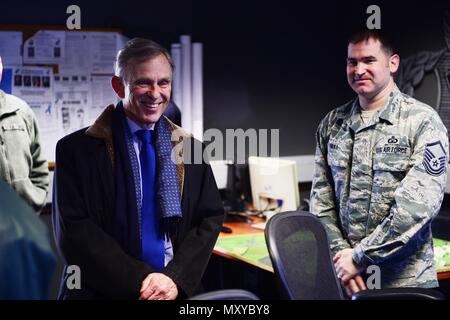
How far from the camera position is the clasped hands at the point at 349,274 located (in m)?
2.56

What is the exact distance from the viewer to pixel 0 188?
1174 millimetres

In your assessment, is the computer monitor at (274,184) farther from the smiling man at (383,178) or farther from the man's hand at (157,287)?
the man's hand at (157,287)

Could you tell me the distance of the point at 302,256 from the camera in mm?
2359

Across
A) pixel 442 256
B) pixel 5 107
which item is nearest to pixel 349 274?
pixel 442 256

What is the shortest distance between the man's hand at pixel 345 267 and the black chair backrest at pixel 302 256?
11 centimetres

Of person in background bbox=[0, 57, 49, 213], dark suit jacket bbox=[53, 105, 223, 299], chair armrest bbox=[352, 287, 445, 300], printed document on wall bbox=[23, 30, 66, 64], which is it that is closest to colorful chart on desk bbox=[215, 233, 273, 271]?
chair armrest bbox=[352, 287, 445, 300]

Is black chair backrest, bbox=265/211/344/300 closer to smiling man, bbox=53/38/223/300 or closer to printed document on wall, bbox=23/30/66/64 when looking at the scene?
smiling man, bbox=53/38/223/300

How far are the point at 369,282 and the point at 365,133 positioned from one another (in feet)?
2.06

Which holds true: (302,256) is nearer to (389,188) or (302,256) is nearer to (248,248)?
(389,188)

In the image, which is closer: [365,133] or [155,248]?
[155,248]

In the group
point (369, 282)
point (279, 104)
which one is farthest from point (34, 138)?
point (279, 104)

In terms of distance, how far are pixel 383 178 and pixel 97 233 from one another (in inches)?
46.8

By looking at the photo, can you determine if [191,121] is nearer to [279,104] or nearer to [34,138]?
[279,104]

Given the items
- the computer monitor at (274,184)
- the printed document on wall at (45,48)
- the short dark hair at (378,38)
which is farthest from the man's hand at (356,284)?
the printed document on wall at (45,48)
